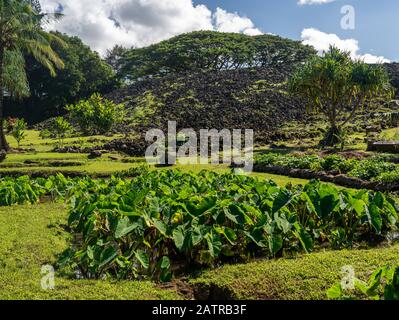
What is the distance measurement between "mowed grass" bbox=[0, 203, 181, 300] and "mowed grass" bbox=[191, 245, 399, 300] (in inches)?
22.9

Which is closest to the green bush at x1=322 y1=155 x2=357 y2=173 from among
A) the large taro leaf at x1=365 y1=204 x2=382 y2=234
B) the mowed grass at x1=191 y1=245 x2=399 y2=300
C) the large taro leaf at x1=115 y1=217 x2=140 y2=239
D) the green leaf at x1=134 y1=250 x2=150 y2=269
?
the large taro leaf at x1=365 y1=204 x2=382 y2=234

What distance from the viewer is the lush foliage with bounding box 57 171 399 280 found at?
5492mm

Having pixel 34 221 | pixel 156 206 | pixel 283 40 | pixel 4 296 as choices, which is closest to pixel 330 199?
pixel 156 206

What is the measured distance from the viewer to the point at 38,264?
6.01 metres

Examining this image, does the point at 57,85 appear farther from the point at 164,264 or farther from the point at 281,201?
the point at 164,264

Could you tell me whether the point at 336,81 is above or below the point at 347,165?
above

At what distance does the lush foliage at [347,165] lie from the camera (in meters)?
12.7

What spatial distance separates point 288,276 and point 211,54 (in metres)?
54.6

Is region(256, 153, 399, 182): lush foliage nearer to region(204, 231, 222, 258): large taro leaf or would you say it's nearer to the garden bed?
the garden bed

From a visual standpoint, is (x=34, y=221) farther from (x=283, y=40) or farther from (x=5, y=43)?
(x=283, y=40)

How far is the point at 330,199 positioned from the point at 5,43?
23084mm

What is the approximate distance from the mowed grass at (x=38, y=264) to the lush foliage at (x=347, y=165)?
8659mm

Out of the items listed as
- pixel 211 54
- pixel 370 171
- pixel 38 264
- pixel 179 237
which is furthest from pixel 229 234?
pixel 211 54

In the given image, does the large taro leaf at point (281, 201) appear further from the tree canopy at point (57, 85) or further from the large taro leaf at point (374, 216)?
the tree canopy at point (57, 85)
